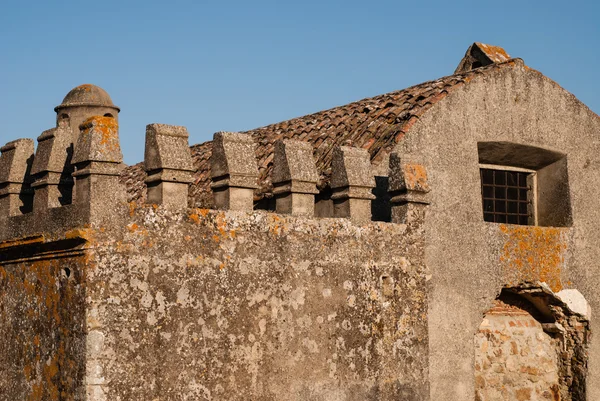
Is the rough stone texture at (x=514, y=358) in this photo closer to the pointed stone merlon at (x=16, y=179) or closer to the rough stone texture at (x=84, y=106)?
the pointed stone merlon at (x=16, y=179)

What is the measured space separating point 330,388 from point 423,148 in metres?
3.19

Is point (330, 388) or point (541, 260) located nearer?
point (330, 388)

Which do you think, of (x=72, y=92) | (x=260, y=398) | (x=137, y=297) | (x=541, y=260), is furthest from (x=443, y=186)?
(x=72, y=92)

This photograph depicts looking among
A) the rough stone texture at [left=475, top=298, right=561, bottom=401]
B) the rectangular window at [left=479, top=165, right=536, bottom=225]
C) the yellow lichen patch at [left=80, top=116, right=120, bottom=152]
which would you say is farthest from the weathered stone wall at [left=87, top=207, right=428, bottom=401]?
the rectangular window at [left=479, top=165, right=536, bottom=225]

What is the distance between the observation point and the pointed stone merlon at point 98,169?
23.3 ft

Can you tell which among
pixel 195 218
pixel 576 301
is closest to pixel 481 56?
pixel 576 301

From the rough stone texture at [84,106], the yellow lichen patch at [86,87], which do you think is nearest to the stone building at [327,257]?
the rough stone texture at [84,106]

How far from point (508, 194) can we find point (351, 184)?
375cm

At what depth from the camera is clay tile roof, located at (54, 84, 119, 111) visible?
16.8 metres

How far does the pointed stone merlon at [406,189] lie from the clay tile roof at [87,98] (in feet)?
29.9

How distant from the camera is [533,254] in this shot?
35.7 feet

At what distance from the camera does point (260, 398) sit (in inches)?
309

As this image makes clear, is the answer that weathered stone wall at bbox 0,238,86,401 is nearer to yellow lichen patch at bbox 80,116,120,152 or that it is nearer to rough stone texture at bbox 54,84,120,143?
yellow lichen patch at bbox 80,116,120,152

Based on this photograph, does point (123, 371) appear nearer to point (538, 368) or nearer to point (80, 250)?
point (80, 250)
